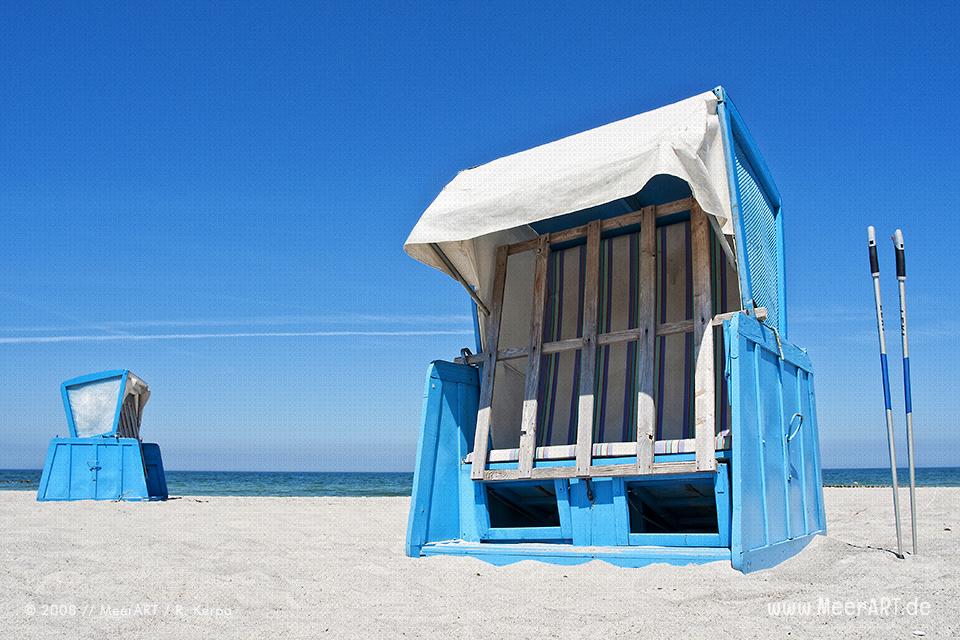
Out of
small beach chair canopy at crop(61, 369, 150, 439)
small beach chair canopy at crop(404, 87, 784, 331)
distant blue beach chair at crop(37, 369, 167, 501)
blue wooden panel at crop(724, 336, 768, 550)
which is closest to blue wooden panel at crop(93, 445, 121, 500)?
distant blue beach chair at crop(37, 369, 167, 501)

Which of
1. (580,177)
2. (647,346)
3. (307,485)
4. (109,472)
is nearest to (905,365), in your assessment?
(647,346)

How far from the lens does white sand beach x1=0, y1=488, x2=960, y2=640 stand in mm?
2934

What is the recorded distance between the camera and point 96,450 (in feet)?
39.6

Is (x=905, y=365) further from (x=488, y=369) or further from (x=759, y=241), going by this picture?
(x=488, y=369)

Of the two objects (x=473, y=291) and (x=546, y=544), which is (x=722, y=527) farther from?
(x=473, y=291)

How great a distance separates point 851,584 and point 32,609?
12.0 ft

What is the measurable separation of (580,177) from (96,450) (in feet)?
34.8

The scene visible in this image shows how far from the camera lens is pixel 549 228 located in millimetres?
5914

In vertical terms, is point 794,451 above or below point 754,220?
below

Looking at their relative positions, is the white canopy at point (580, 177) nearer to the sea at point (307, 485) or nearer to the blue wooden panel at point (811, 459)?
the blue wooden panel at point (811, 459)

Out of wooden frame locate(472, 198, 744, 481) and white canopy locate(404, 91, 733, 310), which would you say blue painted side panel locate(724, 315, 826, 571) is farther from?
white canopy locate(404, 91, 733, 310)

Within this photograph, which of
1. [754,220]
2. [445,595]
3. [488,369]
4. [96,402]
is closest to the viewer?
[445,595]

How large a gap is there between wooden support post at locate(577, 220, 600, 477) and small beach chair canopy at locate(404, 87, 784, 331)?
0.60m

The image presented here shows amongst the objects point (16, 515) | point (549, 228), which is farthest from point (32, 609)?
point (16, 515)
